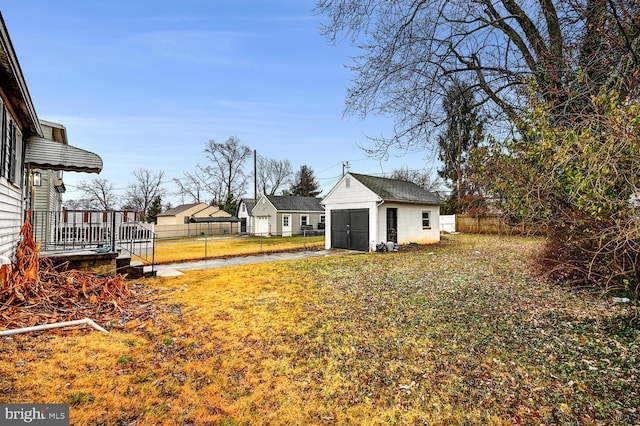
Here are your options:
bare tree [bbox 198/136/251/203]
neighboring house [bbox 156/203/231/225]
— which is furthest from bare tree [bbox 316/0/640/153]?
bare tree [bbox 198/136/251/203]

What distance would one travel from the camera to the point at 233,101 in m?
15.8

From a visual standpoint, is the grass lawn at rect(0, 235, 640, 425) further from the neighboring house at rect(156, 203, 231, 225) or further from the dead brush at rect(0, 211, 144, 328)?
the neighboring house at rect(156, 203, 231, 225)

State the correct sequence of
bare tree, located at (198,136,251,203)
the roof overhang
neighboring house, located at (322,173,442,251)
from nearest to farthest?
the roof overhang → neighboring house, located at (322,173,442,251) → bare tree, located at (198,136,251,203)

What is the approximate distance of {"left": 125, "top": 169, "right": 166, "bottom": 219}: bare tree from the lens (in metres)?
42.2

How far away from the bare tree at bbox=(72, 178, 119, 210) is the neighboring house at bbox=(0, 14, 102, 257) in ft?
130

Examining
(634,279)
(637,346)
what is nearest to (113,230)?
(637,346)

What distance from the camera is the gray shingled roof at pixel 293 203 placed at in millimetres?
26692

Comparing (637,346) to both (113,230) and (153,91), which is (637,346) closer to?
(113,230)

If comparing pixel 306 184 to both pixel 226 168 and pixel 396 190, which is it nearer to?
pixel 226 168

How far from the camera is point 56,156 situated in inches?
259

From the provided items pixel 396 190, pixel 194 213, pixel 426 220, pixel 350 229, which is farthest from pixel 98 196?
pixel 426 220


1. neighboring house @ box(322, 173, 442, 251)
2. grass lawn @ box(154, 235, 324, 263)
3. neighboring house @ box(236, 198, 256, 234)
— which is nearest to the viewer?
grass lawn @ box(154, 235, 324, 263)

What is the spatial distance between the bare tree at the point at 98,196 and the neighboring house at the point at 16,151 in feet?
130

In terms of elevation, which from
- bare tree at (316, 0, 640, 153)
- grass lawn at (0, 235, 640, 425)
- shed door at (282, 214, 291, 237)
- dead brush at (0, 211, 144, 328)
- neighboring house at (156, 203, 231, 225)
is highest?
bare tree at (316, 0, 640, 153)
